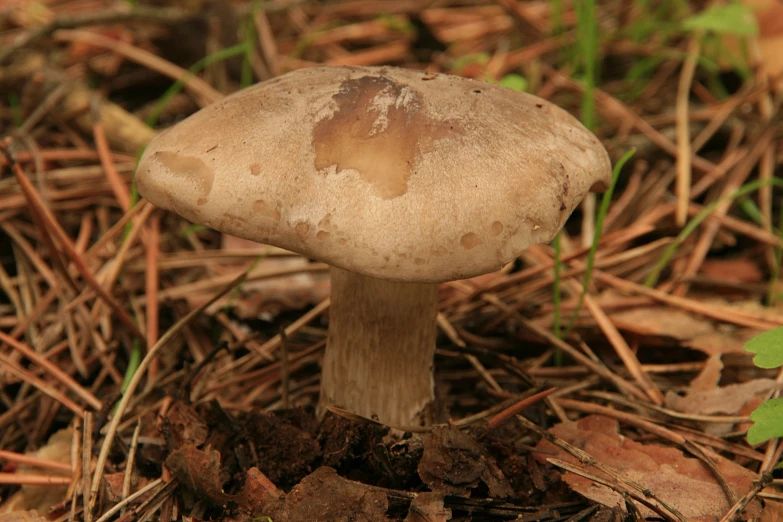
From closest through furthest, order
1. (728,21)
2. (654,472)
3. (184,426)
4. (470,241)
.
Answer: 1. (470,241)
2. (654,472)
3. (184,426)
4. (728,21)

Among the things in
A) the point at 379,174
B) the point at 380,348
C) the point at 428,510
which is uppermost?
the point at 379,174

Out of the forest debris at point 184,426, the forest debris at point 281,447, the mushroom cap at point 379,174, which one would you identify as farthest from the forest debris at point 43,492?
the mushroom cap at point 379,174

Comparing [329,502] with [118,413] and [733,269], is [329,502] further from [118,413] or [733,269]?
[733,269]

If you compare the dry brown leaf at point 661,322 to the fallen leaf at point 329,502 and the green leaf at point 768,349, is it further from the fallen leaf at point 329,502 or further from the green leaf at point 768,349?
the fallen leaf at point 329,502

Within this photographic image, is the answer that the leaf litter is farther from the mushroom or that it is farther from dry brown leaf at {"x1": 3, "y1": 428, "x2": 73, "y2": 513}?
the mushroom

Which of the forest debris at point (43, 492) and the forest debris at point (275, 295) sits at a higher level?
the forest debris at point (275, 295)

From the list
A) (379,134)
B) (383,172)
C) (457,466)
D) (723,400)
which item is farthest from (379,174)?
(723,400)
